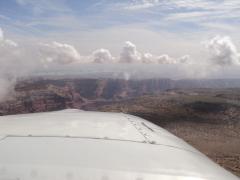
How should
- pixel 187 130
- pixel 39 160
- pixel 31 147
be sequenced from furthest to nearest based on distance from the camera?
pixel 187 130
pixel 31 147
pixel 39 160

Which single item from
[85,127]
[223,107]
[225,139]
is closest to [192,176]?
[85,127]

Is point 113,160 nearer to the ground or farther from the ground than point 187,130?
farther from the ground

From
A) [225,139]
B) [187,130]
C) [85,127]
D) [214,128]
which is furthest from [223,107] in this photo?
[85,127]

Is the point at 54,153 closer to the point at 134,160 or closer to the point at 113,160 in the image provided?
the point at 113,160

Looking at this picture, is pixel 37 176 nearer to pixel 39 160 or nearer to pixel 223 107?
pixel 39 160

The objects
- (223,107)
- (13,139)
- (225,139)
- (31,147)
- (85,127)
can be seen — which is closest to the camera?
(31,147)

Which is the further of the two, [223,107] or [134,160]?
[223,107]
